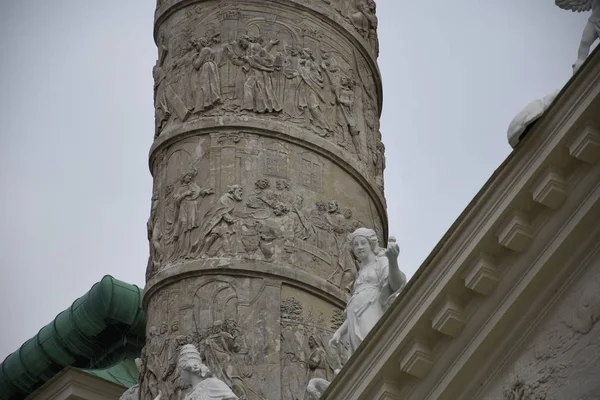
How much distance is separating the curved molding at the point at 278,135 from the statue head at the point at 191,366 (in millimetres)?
2571

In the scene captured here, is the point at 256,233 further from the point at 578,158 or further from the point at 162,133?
the point at 578,158

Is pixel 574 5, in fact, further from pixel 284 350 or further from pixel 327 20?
pixel 327 20

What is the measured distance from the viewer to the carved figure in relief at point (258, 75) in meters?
16.8

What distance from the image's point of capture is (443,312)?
40.9ft

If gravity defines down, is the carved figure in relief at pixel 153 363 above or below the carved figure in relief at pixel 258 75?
below

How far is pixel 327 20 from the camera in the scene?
57.7ft

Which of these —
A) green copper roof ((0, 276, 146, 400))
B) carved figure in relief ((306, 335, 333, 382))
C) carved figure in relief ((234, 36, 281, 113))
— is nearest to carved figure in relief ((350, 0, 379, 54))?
carved figure in relief ((234, 36, 281, 113))

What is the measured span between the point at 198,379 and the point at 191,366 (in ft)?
0.39

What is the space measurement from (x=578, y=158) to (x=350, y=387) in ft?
8.04

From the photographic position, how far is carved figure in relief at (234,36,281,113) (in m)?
16.8

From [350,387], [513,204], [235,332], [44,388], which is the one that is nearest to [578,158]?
[513,204]

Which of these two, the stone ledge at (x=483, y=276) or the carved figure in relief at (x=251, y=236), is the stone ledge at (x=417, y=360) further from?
the carved figure in relief at (x=251, y=236)

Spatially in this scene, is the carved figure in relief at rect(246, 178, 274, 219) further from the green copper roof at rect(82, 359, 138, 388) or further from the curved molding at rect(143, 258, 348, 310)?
the green copper roof at rect(82, 359, 138, 388)

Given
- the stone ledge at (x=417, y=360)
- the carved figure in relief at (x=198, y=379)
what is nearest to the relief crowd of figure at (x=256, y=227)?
the carved figure in relief at (x=198, y=379)
